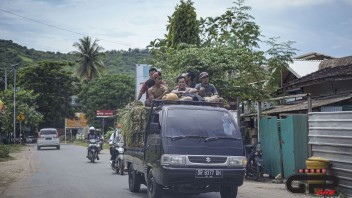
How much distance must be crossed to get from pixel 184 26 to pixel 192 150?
15365mm

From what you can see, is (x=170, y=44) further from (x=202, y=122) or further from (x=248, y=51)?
(x=202, y=122)

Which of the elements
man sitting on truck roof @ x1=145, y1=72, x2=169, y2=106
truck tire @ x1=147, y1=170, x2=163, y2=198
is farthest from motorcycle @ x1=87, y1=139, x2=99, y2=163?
truck tire @ x1=147, y1=170, x2=163, y2=198

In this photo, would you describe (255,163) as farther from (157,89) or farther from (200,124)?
(200,124)

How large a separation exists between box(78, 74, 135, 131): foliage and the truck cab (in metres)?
Answer: 53.8

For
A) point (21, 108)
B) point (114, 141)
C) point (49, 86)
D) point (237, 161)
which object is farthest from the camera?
point (49, 86)

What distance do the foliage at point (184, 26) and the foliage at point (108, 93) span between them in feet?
131

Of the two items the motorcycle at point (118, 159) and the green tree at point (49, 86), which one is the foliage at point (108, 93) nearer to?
the green tree at point (49, 86)

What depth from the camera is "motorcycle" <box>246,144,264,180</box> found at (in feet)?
47.6

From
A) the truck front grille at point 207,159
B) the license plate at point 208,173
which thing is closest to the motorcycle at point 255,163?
the truck front grille at point 207,159

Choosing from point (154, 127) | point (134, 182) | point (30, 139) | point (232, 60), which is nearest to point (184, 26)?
point (232, 60)

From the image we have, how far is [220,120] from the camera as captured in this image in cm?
982

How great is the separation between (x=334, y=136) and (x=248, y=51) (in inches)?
369

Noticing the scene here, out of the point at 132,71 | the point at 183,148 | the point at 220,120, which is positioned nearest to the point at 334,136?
the point at 220,120

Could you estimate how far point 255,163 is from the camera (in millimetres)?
14609
